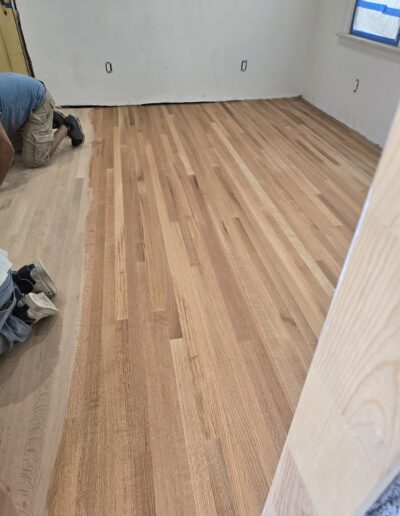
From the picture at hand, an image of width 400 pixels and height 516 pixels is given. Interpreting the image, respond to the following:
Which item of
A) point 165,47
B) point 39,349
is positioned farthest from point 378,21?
point 39,349

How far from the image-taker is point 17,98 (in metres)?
2.40

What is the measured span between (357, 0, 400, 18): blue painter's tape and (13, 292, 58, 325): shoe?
3537mm

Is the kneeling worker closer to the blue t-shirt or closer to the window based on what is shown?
the blue t-shirt

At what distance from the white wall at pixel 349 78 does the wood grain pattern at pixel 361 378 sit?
3102mm

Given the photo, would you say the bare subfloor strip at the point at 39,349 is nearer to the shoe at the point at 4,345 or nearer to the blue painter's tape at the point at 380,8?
the shoe at the point at 4,345

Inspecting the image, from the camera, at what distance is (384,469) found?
0.36 meters

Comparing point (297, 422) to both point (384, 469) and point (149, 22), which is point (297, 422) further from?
point (149, 22)

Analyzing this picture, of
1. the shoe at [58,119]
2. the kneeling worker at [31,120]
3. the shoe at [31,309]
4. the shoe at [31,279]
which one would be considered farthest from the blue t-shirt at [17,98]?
the shoe at [31,309]

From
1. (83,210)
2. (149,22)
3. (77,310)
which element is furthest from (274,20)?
(77,310)

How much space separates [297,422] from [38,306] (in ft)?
4.02

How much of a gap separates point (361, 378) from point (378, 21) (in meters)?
3.87

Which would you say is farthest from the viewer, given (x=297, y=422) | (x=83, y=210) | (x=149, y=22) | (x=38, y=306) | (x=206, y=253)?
(x=149, y=22)

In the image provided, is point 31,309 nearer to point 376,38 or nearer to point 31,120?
point 31,120

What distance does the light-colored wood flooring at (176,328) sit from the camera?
42.0 inches
